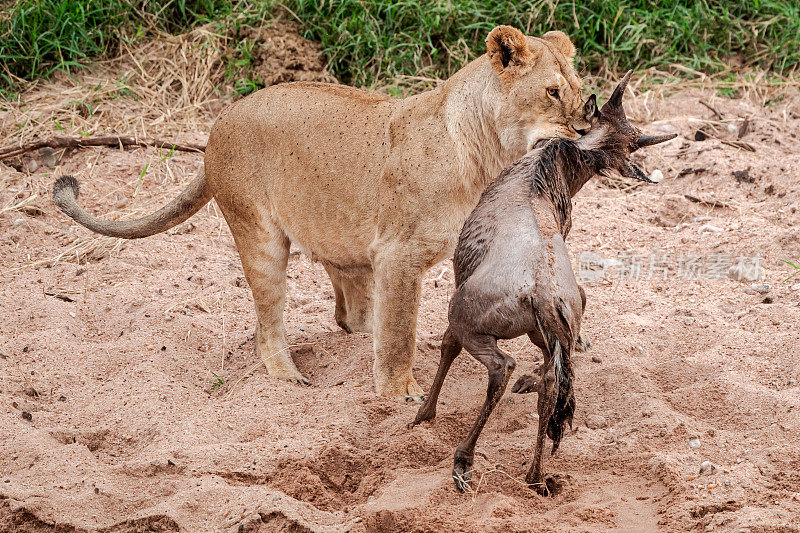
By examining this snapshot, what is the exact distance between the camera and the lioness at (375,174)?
4.57 m

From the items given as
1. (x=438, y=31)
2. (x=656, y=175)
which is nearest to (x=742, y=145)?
(x=656, y=175)

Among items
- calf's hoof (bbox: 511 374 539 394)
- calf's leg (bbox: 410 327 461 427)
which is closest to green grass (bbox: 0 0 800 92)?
calf's hoof (bbox: 511 374 539 394)

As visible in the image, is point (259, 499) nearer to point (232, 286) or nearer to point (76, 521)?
point (76, 521)

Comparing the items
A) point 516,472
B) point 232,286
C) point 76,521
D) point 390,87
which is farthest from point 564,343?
point 390,87

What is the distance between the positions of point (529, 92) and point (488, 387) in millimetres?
1636

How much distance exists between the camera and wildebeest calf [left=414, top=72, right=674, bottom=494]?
11.4 feet

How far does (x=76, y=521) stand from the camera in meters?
3.60

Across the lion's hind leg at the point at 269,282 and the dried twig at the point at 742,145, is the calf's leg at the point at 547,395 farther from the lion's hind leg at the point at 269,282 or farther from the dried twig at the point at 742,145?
the dried twig at the point at 742,145

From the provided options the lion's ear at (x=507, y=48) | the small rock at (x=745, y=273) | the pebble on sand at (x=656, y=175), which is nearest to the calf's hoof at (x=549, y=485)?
the lion's ear at (x=507, y=48)

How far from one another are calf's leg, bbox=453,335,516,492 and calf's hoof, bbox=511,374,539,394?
0.92 meters

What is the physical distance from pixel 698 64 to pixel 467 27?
2136 millimetres

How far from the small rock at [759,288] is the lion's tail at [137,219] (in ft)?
10.8

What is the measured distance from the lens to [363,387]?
4926mm

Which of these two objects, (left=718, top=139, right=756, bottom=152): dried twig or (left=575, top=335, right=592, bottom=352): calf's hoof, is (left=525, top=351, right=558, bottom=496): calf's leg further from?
(left=718, top=139, right=756, bottom=152): dried twig
